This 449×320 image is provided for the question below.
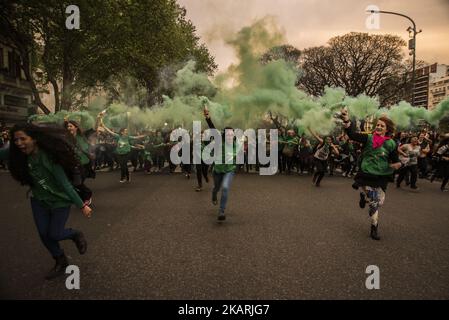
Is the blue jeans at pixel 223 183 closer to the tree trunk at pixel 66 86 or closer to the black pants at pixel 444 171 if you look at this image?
the black pants at pixel 444 171

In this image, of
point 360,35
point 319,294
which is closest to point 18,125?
point 319,294

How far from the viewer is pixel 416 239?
5.86 meters

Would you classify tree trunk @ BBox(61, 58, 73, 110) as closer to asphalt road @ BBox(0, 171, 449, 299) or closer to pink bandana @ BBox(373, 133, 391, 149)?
asphalt road @ BBox(0, 171, 449, 299)

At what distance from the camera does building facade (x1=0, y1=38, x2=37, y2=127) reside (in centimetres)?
3256

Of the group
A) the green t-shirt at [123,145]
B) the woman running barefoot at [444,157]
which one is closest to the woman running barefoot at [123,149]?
the green t-shirt at [123,145]

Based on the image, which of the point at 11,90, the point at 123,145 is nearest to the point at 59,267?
the point at 123,145

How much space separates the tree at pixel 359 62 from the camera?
38.6 metres

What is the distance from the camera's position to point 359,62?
3925cm

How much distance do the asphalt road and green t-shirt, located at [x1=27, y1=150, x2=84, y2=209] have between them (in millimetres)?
792

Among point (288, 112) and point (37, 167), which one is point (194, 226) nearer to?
point (37, 167)

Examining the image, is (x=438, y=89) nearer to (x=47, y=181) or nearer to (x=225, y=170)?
(x=225, y=170)

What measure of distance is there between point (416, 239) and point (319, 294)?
2.86 meters

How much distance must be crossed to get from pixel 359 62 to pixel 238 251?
37952mm

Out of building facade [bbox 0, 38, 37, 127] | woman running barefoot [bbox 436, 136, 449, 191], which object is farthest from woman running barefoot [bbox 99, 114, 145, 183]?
building facade [bbox 0, 38, 37, 127]
